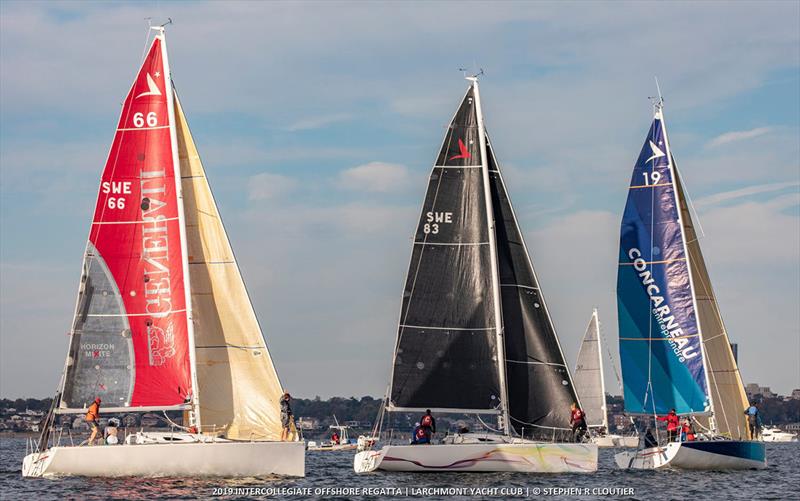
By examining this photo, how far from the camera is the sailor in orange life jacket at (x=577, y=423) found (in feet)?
117

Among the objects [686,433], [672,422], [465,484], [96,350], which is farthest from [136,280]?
[686,433]

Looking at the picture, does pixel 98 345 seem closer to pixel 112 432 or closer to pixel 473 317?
pixel 112 432

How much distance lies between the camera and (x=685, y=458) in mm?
37781

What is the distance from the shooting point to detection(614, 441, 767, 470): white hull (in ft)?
124

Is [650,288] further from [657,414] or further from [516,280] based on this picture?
[516,280]

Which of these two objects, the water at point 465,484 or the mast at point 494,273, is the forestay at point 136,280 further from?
the mast at point 494,273

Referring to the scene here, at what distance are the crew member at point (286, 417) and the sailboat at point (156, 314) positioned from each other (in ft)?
2.35

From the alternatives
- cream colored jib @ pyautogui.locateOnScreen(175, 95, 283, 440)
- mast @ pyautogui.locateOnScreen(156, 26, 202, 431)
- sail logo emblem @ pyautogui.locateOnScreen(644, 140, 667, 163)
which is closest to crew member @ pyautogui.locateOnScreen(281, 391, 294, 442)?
cream colored jib @ pyautogui.locateOnScreen(175, 95, 283, 440)

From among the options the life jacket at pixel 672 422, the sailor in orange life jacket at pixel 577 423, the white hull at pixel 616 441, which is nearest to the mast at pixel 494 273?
the sailor in orange life jacket at pixel 577 423

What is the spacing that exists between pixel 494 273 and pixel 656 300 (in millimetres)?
8638

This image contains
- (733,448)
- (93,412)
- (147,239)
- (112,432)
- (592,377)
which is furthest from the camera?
(592,377)

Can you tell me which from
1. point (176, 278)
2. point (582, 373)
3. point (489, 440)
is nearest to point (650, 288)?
point (489, 440)

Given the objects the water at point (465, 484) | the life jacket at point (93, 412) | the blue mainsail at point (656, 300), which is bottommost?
the water at point (465, 484)

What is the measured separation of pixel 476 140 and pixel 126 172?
10253 mm
